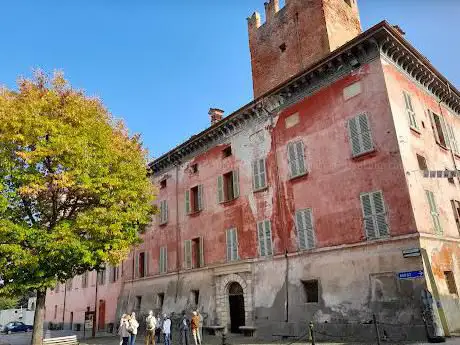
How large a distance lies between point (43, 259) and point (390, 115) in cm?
1398

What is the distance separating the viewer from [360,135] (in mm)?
15258

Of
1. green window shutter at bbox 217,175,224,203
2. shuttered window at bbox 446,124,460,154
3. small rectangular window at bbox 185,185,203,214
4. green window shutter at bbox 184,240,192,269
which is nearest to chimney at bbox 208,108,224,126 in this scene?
small rectangular window at bbox 185,185,203,214

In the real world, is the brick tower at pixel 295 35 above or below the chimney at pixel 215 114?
above

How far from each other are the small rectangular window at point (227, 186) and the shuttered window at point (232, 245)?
1.87 m

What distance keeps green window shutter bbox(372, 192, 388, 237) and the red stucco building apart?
0.04m

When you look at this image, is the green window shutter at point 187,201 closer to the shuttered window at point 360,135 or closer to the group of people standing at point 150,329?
the group of people standing at point 150,329

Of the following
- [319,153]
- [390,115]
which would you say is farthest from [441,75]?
[319,153]

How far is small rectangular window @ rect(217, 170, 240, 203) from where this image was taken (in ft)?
66.7

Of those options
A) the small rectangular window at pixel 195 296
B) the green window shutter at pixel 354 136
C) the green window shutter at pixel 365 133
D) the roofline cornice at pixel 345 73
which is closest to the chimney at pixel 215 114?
the roofline cornice at pixel 345 73

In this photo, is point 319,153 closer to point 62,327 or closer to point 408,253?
point 408,253

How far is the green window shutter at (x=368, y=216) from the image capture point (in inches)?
558

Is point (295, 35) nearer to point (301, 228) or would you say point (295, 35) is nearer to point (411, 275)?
point (301, 228)

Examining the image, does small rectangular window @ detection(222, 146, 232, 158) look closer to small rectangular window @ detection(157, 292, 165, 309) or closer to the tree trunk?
small rectangular window @ detection(157, 292, 165, 309)

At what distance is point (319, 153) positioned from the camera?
1656 cm
